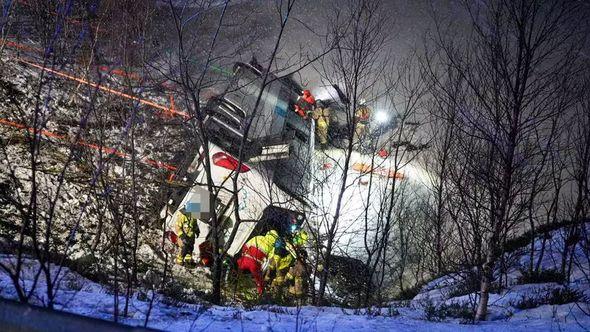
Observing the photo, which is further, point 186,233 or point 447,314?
point 186,233

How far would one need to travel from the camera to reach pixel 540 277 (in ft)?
27.7

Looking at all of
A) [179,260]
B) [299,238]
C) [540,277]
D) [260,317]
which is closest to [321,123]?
[299,238]

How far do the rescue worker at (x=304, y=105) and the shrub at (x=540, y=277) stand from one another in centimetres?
765

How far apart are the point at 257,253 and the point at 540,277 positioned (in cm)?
630

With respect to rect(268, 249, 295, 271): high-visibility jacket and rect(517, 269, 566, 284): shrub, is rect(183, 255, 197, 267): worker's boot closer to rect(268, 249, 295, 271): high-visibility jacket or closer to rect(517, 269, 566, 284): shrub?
rect(268, 249, 295, 271): high-visibility jacket

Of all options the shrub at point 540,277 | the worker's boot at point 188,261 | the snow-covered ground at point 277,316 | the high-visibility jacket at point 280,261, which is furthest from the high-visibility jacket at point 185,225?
the shrub at point 540,277

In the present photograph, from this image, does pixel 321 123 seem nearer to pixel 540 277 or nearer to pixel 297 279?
pixel 297 279

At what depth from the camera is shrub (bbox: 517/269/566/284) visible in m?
8.17

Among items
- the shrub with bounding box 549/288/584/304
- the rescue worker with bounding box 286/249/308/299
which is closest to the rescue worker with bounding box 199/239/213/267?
the rescue worker with bounding box 286/249/308/299

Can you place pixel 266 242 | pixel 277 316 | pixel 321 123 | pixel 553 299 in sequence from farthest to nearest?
pixel 321 123
pixel 266 242
pixel 553 299
pixel 277 316

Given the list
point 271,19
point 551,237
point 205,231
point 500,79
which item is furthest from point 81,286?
point 271,19

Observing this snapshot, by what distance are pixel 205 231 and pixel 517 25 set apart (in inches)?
322

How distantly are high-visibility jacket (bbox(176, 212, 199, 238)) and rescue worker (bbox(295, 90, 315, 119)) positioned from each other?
5.09m

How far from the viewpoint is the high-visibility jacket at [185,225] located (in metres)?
9.71
